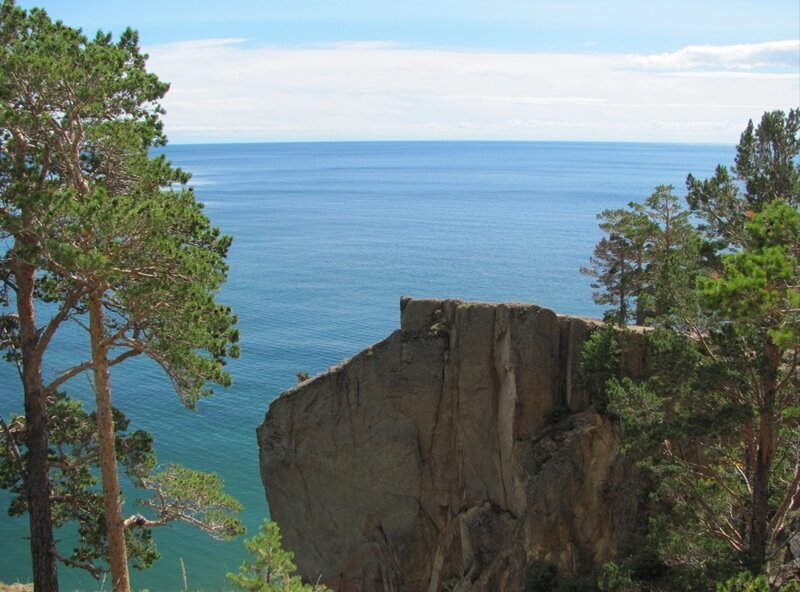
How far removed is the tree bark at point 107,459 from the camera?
17266mm

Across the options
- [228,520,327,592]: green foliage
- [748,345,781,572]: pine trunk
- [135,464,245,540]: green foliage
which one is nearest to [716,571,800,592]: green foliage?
[748,345,781,572]: pine trunk

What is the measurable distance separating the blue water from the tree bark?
48.0 ft

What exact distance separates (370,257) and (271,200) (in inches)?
2507

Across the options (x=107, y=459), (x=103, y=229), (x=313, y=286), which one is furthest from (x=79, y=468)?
(x=313, y=286)

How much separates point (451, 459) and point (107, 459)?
40.1 feet

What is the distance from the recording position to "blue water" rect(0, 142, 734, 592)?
131ft

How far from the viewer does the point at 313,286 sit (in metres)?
76.2

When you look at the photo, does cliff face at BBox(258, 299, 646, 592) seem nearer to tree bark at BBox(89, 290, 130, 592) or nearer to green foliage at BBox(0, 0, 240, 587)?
green foliage at BBox(0, 0, 240, 587)

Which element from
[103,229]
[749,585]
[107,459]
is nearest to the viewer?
[749,585]

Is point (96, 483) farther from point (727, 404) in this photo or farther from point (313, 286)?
point (313, 286)

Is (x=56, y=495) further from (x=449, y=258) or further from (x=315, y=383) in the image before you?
(x=449, y=258)

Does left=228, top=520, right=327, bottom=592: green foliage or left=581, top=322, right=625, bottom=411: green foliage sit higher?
left=581, top=322, right=625, bottom=411: green foliage

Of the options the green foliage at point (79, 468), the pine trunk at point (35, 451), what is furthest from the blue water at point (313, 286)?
the pine trunk at point (35, 451)

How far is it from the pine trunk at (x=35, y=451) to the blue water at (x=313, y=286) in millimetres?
12797
